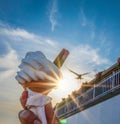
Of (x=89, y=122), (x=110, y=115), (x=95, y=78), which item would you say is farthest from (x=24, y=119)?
(x=95, y=78)

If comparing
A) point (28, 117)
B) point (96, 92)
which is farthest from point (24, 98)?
point (96, 92)

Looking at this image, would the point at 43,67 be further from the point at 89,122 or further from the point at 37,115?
the point at 89,122

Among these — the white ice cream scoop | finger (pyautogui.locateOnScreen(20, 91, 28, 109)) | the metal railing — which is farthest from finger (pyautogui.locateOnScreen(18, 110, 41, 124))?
the metal railing

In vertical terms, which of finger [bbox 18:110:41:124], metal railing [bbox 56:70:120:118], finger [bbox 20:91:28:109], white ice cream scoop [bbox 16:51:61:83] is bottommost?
finger [bbox 18:110:41:124]

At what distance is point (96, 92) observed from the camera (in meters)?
16.0

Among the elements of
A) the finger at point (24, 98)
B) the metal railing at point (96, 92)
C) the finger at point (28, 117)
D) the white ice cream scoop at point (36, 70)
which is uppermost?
the metal railing at point (96, 92)

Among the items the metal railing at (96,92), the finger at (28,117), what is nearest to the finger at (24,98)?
the finger at (28,117)

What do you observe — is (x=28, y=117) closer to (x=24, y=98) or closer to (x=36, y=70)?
(x=24, y=98)

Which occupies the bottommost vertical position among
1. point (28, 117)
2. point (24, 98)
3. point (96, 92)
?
point (28, 117)

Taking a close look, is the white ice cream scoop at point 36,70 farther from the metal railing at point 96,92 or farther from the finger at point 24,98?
the metal railing at point 96,92

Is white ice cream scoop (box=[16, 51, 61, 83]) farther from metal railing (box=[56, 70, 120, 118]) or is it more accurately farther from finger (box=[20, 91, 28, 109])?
metal railing (box=[56, 70, 120, 118])

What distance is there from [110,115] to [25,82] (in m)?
8.64

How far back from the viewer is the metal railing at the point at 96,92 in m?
14.1

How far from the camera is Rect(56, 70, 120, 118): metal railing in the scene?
1412 cm
